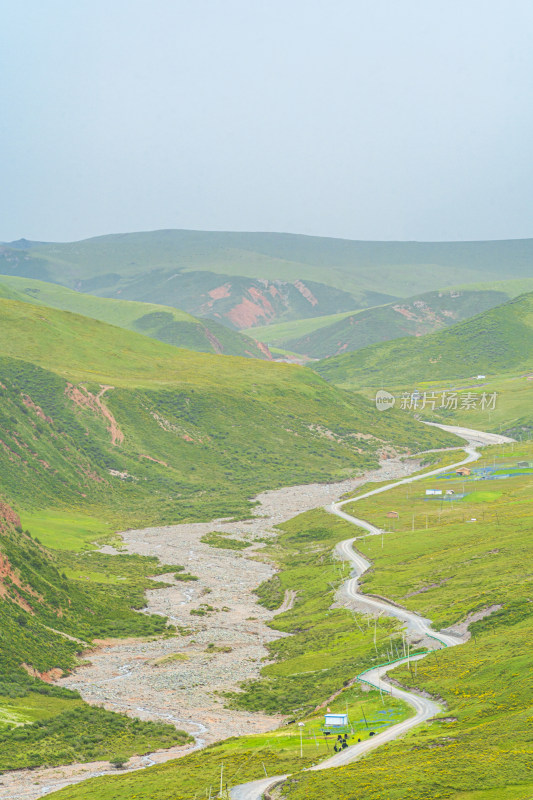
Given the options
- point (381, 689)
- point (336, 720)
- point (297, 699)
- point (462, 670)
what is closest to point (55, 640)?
point (297, 699)

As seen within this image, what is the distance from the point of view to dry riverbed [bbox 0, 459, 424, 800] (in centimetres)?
6778

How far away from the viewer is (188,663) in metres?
93.8

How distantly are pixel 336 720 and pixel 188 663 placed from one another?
32.2m

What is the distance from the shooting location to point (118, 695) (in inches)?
3265

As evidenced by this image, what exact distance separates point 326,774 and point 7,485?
14164 cm

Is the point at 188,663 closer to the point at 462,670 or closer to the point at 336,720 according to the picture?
the point at 336,720

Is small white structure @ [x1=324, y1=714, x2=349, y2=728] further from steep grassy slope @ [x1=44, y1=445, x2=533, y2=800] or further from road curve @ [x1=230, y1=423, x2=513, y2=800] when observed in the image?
road curve @ [x1=230, y1=423, x2=513, y2=800]

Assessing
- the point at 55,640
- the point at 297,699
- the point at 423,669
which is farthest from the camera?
the point at 55,640

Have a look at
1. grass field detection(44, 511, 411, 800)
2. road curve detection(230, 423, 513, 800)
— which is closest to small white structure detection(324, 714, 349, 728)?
grass field detection(44, 511, 411, 800)

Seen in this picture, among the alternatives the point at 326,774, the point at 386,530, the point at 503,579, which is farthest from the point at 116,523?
the point at 326,774

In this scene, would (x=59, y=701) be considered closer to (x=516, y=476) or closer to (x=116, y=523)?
→ (x=116, y=523)

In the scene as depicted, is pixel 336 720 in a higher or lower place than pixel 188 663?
higher

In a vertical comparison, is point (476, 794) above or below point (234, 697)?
above

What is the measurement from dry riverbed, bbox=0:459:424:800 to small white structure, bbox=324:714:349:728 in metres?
10.5
